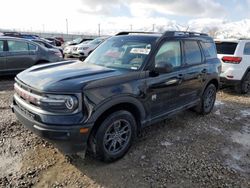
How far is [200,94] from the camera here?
5.26 meters

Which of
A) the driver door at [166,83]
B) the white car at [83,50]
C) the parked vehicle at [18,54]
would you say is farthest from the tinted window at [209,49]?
the white car at [83,50]

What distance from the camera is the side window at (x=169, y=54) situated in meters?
3.93

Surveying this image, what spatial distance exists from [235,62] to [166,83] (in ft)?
14.4

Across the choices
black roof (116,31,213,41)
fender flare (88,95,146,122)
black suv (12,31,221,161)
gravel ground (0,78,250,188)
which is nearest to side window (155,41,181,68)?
black suv (12,31,221,161)

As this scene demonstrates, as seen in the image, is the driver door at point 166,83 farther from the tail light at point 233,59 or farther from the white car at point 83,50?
the white car at point 83,50

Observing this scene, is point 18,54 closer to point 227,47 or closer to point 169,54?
point 169,54

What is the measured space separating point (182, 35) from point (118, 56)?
1408 millimetres

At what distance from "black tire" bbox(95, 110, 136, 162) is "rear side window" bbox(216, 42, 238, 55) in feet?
17.6

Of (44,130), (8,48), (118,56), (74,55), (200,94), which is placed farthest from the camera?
(74,55)

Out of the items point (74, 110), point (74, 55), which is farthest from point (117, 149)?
point (74, 55)

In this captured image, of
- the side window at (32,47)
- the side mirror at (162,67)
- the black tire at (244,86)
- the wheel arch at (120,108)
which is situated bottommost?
the black tire at (244,86)

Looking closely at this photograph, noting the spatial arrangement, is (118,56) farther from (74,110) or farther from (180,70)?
(74,110)

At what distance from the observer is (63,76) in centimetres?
322

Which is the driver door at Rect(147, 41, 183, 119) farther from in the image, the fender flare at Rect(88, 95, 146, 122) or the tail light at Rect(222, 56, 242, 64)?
the tail light at Rect(222, 56, 242, 64)
